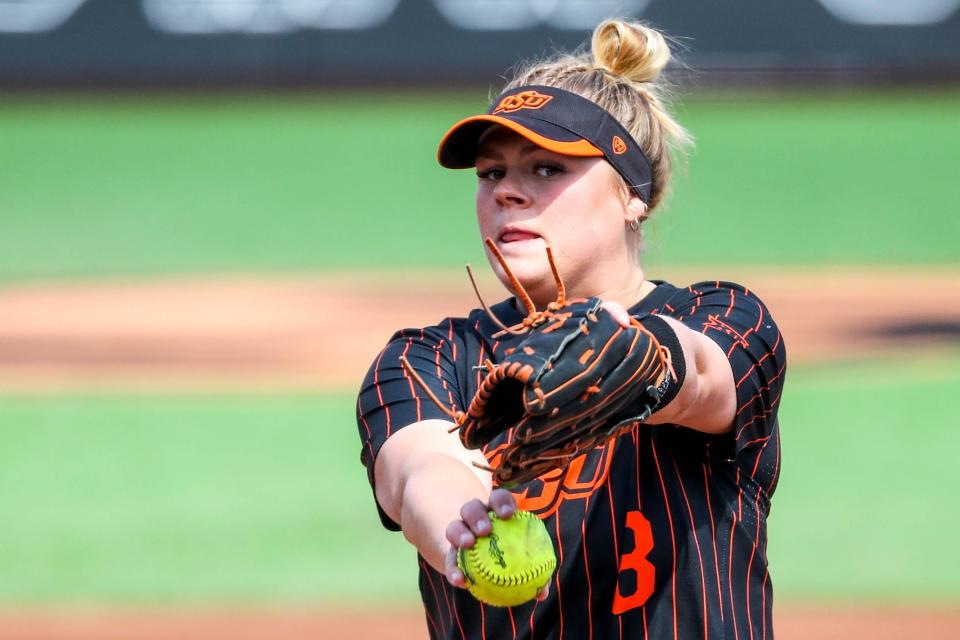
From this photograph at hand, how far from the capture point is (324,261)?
1295 cm

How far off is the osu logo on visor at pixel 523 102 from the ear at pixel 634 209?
9.2 inches

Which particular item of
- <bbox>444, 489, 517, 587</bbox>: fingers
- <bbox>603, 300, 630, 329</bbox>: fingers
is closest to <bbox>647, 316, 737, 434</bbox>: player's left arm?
<bbox>603, 300, 630, 329</bbox>: fingers

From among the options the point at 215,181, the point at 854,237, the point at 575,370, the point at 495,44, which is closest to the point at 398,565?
the point at 575,370

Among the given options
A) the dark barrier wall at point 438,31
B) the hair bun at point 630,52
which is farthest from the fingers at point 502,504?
the dark barrier wall at point 438,31

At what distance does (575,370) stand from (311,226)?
12.8 m

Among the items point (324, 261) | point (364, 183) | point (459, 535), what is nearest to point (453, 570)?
point (459, 535)

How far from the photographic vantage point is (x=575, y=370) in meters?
1.73

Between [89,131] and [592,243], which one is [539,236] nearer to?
[592,243]

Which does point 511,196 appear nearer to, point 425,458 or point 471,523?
point 425,458

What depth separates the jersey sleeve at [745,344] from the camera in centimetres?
212

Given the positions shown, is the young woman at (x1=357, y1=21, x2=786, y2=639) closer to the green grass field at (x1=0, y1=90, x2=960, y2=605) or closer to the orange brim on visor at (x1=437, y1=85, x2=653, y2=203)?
the orange brim on visor at (x1=437, y1=85, x2=653, y2=203)

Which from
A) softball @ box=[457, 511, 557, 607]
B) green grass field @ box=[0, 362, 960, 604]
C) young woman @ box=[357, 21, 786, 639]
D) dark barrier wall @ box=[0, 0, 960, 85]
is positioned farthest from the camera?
dark barrier wall @ box=[0, 0, 960, 85]

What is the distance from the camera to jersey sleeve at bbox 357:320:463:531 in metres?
2.18

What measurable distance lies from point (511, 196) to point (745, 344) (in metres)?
0.46
